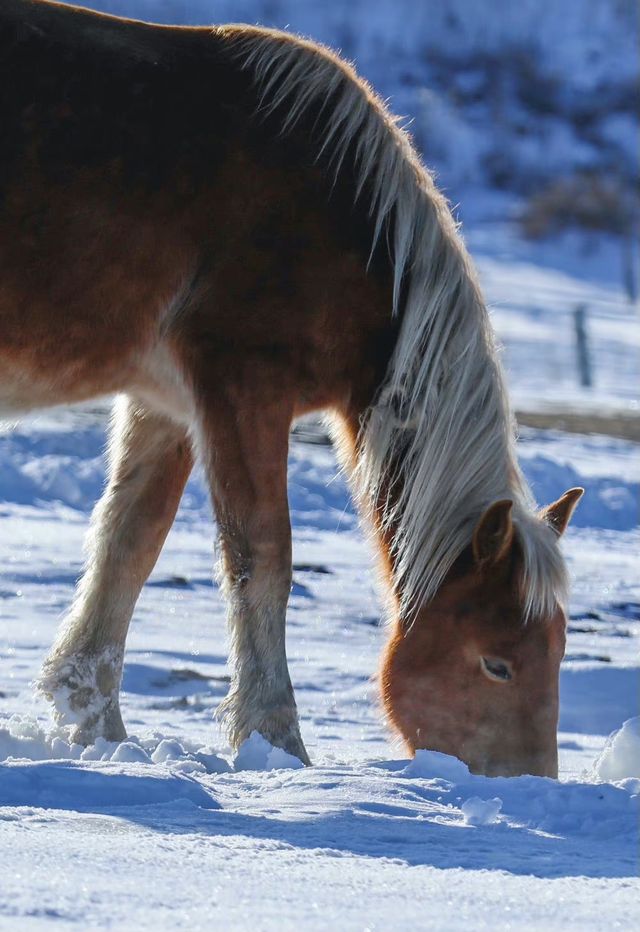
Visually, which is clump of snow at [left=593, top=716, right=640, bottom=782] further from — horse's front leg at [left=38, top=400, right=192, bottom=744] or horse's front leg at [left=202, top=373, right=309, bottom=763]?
horse's front leg at [left=38, top=400, right=192, bottom=744]

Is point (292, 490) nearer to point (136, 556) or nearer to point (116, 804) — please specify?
point (136, 556)

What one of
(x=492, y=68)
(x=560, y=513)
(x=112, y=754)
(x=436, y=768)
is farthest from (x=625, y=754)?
(x=492, y=68)

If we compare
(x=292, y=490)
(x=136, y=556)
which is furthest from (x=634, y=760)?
(x=292, y=490)

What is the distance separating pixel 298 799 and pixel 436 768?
1.26 ft

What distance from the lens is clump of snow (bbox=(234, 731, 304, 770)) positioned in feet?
9.55

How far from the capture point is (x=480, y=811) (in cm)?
234

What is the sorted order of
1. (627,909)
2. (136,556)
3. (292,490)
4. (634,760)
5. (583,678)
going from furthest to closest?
(292,490)
(583,678)
(136,556)
(634,760)
(627,909)

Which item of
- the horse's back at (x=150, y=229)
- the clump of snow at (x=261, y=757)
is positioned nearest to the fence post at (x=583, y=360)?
the horse's back at (x=150, y=229)

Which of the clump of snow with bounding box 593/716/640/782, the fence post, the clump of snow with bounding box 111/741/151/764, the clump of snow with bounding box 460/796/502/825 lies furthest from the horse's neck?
the fence post

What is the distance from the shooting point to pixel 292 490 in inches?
304

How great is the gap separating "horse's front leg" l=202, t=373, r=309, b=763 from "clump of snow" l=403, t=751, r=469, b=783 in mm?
629

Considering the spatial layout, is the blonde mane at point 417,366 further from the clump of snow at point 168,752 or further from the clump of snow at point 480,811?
the clump of snow at point 480,811

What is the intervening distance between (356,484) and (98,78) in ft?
4.09

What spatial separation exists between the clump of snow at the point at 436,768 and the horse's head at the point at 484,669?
54 cm
